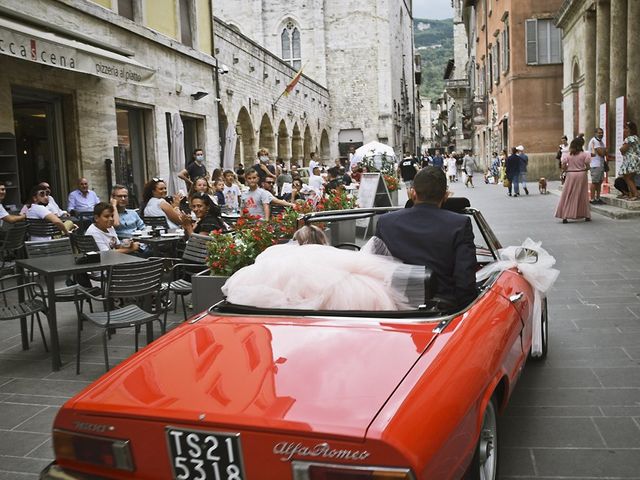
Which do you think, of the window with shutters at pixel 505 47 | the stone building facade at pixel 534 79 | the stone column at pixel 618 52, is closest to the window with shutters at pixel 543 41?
the stone building facade at pixel 534 79

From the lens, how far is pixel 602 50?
17.9 m

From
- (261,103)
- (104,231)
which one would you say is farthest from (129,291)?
(261,103)

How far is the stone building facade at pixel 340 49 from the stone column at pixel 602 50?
105 feet

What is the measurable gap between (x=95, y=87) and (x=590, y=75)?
46.7 feet

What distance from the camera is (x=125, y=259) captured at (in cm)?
626

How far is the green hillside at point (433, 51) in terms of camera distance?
15596 cm

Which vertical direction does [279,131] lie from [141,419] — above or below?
above

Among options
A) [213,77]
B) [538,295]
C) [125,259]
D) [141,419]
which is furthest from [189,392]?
[213,77]

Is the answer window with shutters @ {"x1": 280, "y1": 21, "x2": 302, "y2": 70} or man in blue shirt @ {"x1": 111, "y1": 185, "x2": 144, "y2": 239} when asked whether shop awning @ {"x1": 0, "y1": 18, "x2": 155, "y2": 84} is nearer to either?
man in blue shirt @ {"x1": 111, "y1": 185, "x2": 144, "y2": 239}

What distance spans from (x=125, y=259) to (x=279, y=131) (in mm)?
28861

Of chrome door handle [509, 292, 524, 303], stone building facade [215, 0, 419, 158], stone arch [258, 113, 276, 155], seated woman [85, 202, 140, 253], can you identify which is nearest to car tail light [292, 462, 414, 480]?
chrome door handle [509, 292, 524, 303]

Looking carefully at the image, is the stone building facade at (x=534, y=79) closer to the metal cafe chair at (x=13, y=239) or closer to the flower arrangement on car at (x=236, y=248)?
the metal cafe chair at (x=13, y=239)

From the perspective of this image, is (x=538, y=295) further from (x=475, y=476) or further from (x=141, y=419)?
(x=141, y=419)

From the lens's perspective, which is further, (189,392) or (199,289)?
(199,289)
